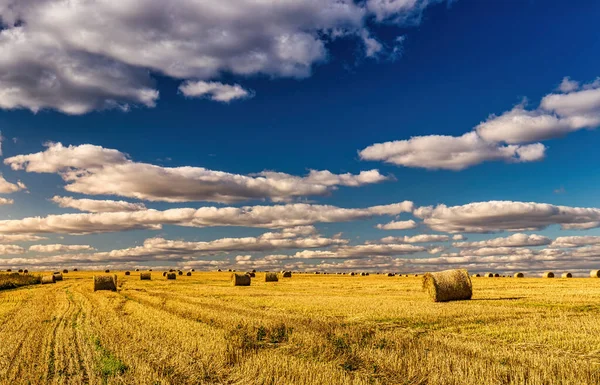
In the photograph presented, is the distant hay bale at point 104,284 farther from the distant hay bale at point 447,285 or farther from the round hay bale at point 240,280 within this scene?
the distant hay bale at point 447,285

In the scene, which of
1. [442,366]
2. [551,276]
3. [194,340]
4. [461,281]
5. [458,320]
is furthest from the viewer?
[551,276]

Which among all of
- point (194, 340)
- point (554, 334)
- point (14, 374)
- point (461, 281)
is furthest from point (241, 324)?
point (461, 281)

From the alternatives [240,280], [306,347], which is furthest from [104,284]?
[306,347]

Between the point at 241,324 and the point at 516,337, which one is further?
the point at 241,324

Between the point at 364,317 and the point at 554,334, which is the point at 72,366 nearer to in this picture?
the point at 364,317

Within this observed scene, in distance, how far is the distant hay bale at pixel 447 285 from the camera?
922 inches

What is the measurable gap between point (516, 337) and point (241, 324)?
7.32 metres

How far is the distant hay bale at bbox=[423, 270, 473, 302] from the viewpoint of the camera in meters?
23.4

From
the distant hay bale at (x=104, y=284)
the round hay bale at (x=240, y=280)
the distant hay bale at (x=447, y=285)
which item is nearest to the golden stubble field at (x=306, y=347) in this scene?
the distant hay bale at (x=447, y=285)

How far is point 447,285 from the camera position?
2366cm

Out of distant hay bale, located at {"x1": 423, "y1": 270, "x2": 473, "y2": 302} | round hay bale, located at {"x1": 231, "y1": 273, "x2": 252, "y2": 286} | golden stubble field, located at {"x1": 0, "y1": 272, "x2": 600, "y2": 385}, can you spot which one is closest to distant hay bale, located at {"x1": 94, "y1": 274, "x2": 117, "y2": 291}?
round hay bale, located at {"x1": 231, "y1": 273, "x2": 252, "y2": 286}

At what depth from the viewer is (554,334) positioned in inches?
477

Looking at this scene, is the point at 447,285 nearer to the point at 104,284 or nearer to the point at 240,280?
the point at 240,280

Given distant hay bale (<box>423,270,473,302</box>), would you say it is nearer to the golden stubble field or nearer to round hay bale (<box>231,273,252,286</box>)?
the golden stubble field
